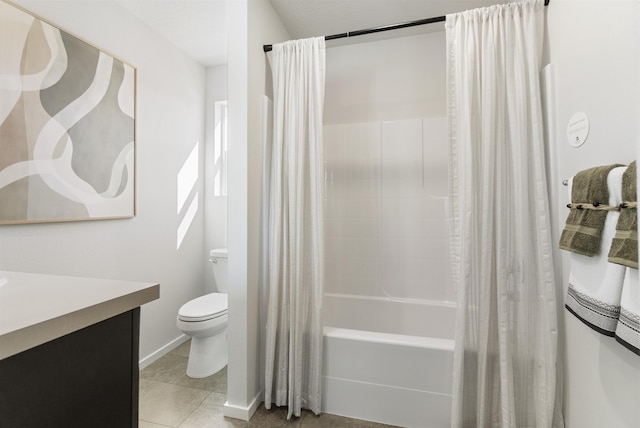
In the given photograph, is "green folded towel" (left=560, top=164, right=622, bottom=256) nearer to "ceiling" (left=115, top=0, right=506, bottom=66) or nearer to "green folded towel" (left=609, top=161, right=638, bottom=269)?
"green folded towel" (left=609, top=161, right=638, bottom=269)

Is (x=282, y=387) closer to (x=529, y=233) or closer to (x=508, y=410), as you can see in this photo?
(x=508, y=410)

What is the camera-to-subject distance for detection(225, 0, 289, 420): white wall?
162 cm

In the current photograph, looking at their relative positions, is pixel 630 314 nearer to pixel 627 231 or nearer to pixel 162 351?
pixel 627 231

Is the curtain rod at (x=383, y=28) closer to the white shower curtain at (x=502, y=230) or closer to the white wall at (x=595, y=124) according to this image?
the white shower curtain at (x=502, y=230)

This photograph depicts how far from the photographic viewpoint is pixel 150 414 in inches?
65.1

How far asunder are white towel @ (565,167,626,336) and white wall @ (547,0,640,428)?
0.49ft

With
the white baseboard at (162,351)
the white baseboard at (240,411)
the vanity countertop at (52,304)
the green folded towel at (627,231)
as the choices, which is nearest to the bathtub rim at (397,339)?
the white baseboard at (240,411)

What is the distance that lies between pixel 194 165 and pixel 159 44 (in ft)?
3.31

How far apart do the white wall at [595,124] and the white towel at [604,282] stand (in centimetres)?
15

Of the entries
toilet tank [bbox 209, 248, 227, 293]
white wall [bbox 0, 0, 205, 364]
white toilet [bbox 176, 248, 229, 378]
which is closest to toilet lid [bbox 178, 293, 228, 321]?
white toilet [bbox 176, 248, 229, 378]

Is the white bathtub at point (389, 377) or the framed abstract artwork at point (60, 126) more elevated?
the framed abstract artwork at point (60, 126)

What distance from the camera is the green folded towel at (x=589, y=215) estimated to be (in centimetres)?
92

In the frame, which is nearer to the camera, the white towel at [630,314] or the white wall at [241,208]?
the white towel at [630,314]

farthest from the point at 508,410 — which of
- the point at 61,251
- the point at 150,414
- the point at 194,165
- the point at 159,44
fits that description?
the point at 159,44
